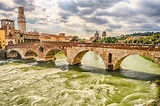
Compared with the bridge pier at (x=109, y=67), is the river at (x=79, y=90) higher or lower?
lower

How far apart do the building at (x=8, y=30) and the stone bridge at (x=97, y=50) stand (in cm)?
696

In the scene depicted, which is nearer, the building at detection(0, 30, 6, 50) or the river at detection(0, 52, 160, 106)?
the river at detection(0, 52, 160, 106)

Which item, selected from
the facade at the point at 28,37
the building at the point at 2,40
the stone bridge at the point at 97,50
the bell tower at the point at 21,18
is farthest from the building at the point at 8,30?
the bell tower at the point at 21,18

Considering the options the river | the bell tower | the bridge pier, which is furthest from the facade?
the bridge pier

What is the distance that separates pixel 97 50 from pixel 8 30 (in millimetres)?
30406

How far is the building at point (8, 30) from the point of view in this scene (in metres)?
44.9

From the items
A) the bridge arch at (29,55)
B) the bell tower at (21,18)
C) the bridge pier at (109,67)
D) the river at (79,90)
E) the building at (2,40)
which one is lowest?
the river at (79,90)

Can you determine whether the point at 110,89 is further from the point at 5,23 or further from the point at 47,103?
the point at 5,23

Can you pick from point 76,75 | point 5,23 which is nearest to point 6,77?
point 76,75

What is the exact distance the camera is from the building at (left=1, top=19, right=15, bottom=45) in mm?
44912

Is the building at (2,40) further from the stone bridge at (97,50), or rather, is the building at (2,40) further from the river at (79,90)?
the river at (79,90)

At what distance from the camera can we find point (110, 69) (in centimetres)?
2378

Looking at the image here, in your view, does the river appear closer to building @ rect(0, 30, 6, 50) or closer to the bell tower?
building @ rect(0, 30, 6, 50)

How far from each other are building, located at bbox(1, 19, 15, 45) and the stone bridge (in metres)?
6.96
